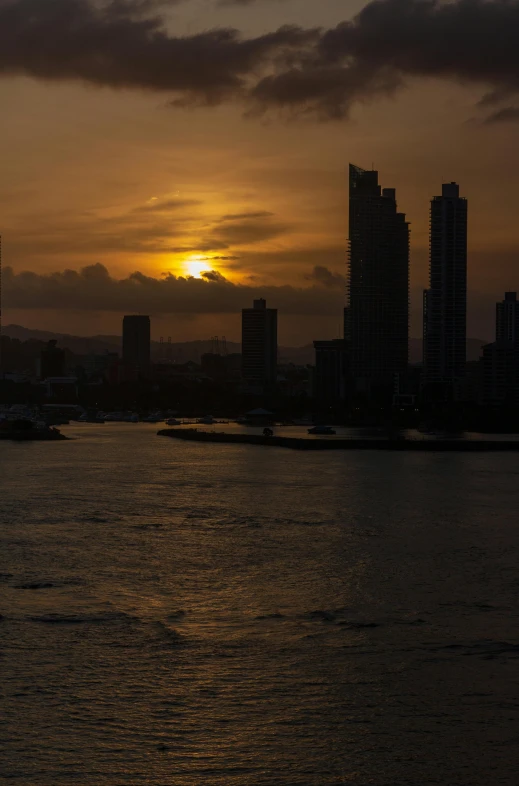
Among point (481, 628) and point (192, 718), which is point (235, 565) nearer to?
point (481, 628)

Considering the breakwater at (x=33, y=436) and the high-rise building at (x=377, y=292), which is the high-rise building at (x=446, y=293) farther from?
the breakwater at (x=33, y=436)

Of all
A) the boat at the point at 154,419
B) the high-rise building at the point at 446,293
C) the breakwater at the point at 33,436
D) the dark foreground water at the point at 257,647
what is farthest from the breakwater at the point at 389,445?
the high-rise building at the point at 446,293

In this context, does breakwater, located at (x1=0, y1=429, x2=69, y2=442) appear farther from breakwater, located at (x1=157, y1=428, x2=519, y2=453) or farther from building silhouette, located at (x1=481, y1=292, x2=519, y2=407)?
building silhouette, located at (x1=481, y1=292, x2=519, y2=407)

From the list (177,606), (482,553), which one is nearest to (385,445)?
(482,553)

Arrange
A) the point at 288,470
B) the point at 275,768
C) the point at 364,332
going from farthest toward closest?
the point at 364,332
the point at 288,470
the point at 275,768

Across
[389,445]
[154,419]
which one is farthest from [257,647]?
[154,419]

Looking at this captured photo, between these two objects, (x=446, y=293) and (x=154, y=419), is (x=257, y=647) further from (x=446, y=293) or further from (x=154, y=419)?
(x=446, y=293)

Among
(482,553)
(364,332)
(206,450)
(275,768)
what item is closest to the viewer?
(275,768)

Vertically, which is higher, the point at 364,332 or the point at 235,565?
the point at 364,332
